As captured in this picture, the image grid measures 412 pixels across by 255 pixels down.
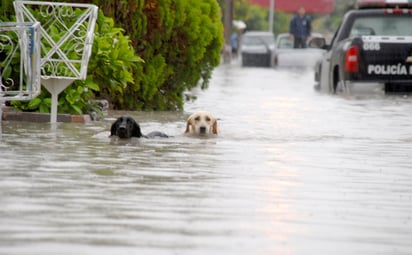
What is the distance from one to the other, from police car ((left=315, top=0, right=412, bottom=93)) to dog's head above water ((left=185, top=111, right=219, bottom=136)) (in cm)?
964

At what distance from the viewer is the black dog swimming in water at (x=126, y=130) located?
12.9 meters

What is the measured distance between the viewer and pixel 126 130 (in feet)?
42.2

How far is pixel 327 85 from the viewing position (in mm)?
Answer: 25672

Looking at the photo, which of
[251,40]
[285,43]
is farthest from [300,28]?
[251,40]

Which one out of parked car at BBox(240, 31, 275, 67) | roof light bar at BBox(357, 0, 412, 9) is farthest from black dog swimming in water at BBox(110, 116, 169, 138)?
parked car at BBox(240, 31, 275, 67)

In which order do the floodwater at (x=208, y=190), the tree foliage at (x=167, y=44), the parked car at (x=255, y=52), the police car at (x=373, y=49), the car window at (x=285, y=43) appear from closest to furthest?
the floodwater at (x=208, y=190) → the tree foliage at (x=167, y=44) → the police car at (x=373, y=49) → the car window at (x=285, y=43) → the parked car at (x=255, y=52)

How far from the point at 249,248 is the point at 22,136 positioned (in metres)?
6.31

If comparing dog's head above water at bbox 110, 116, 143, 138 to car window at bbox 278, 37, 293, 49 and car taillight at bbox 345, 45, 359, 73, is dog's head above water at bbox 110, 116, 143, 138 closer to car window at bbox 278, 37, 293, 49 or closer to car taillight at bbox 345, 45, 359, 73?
car taillight at bbox 345, 45, 359, 73

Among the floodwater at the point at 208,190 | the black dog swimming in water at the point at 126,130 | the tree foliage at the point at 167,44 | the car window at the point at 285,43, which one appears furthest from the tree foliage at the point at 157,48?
the car window at the point at 285,43

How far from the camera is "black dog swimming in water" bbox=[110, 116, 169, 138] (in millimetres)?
12852

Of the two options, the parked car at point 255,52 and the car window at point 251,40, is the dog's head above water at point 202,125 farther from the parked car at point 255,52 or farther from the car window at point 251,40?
the car window at point 251,40

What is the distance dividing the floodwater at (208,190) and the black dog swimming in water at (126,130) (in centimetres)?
13

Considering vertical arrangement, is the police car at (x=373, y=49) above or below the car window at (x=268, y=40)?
above

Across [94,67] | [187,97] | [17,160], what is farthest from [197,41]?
[17,160]
